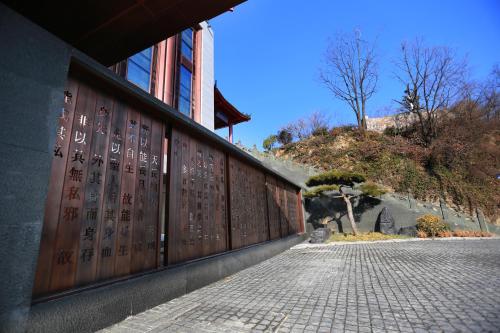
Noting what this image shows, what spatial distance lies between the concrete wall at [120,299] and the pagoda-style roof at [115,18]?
12.2 ft

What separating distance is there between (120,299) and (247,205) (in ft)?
13.7

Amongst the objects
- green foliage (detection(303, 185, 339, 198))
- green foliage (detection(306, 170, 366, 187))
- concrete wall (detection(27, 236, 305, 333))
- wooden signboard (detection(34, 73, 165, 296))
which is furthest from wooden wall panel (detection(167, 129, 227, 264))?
green foliage (detection(306, 170, 366, 187))

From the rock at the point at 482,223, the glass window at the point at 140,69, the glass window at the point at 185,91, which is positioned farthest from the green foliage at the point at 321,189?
the glass window at the point at 140,69

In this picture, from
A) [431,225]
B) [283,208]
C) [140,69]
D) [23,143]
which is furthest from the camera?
[431,225]

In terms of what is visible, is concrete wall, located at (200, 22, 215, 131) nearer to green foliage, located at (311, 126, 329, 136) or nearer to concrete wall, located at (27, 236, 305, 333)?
concrete wall, located at (27, 236, 305, 333)

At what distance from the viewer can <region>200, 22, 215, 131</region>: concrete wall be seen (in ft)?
48.3

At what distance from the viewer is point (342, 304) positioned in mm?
2977

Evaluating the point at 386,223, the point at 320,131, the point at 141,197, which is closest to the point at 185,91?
the point at 141,197

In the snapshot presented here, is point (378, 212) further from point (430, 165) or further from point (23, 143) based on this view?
point (23, 143)

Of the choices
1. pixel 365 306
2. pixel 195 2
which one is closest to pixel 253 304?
pixel 365 306

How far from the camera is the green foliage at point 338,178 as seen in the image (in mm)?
14133

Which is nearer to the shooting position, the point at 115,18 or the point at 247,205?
the point at 115,18

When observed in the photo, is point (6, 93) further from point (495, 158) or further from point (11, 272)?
point (495, 158)

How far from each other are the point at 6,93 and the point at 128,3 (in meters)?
2.50
